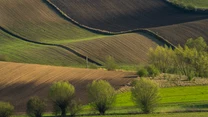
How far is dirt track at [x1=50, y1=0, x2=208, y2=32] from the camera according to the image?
117 meters

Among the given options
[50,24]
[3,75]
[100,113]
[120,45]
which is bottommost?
[100,113]

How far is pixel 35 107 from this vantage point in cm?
5925

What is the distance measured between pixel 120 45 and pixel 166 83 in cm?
2684

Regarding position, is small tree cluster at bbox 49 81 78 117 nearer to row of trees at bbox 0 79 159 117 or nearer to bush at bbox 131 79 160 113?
row of trees at bbox 0 79 159 117

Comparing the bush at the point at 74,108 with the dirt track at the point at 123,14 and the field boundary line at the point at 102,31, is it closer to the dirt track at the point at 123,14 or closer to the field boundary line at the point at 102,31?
the field boundary line at the point at 102,31

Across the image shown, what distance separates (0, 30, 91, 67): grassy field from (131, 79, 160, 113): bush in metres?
30.5

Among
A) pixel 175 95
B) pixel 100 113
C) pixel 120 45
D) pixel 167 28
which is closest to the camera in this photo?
pixel 100 113

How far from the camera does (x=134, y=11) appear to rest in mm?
123000

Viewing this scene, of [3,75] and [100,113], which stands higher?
[3,75]

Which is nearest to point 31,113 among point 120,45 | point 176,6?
point 120,45

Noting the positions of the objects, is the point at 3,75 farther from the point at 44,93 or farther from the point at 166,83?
the point at 166,83

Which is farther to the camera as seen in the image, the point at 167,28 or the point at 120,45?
the point at 167,28

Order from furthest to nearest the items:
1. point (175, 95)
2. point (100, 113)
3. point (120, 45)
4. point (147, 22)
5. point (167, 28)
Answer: point (147, 22), point (167, 28), point (120, 45), point (175, 95), point (100, 113)

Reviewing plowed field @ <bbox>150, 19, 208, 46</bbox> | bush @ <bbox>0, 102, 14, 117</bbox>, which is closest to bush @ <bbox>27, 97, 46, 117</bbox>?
bush @ <bbox>0, 102, 14, 117</bbox>
